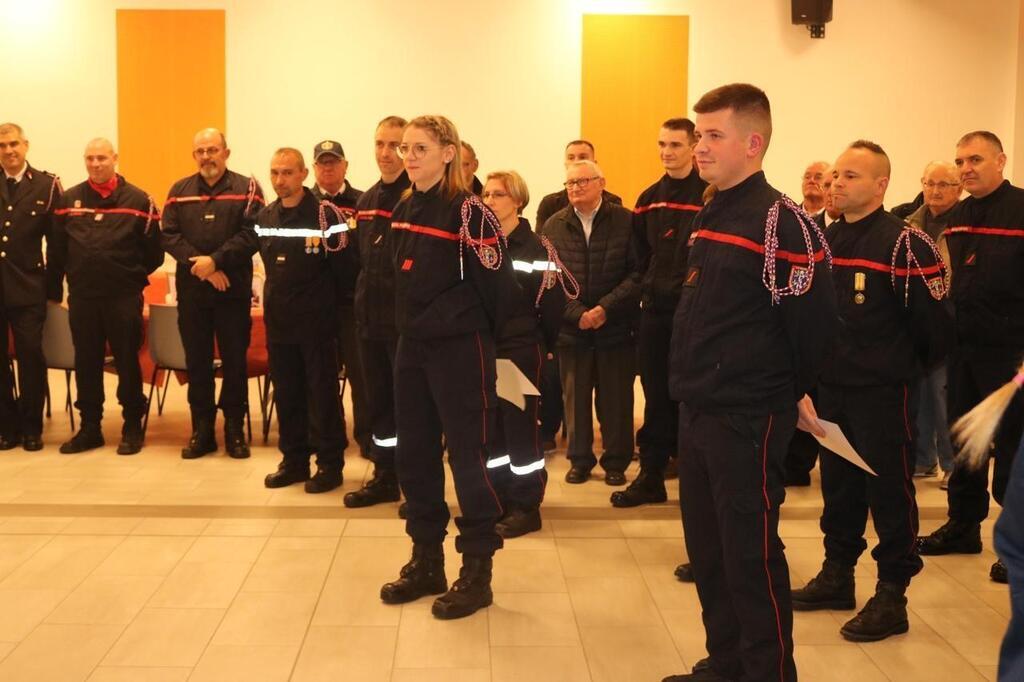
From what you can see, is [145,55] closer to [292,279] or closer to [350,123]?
[350,123]

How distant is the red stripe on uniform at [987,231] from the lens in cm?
420

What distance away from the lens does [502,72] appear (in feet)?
29.3

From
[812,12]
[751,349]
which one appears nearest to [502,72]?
[812,12]

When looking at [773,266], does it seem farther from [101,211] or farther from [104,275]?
[101,211]

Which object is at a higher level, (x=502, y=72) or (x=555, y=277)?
(x=502, y=72)

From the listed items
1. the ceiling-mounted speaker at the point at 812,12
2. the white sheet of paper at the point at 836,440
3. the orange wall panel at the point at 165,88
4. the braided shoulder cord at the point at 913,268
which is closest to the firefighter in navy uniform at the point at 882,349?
the braided shoulder cord at the point at 913,268

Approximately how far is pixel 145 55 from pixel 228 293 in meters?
3.97

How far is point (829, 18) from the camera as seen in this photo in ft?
28.9

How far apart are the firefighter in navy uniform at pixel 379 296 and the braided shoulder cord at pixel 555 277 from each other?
684 millimetres

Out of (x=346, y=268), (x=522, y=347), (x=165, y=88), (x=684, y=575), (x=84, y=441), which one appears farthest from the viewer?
(x=165, y=88)

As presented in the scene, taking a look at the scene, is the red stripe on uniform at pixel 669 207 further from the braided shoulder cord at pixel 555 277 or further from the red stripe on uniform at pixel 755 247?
the red stripe on uniform at pixel 755 247

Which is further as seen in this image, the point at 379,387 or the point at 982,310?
the point at 379,387

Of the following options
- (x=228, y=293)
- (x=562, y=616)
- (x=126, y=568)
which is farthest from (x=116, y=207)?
(x=562, y=616)

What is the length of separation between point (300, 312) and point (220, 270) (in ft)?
2.66
